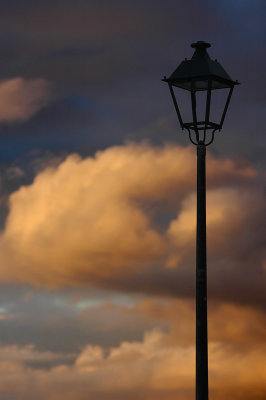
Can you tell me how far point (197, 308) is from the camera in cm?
2266

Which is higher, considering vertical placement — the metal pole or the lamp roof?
the lamp roof

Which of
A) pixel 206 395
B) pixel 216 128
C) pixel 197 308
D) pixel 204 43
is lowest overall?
pixel 206 395

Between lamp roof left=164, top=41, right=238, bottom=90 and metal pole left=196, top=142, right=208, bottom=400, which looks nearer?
metal pole left=196, top=142, right=208, bottom=400

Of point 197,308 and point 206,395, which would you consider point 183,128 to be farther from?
point 206,395

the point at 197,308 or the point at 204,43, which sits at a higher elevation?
the point at 204,43

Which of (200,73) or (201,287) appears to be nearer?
(201,287)

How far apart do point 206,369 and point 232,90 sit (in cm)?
499

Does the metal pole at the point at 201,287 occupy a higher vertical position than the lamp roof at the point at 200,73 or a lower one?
lower

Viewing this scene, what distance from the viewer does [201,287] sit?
22625 millimetres

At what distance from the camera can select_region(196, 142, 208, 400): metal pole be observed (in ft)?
73.6

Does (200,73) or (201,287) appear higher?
(200,73)

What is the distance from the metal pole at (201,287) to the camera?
2242 cm

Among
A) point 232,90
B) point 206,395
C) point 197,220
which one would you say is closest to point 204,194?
point 197,220

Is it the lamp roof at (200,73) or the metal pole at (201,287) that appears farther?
the lamp roof at (200,73)
